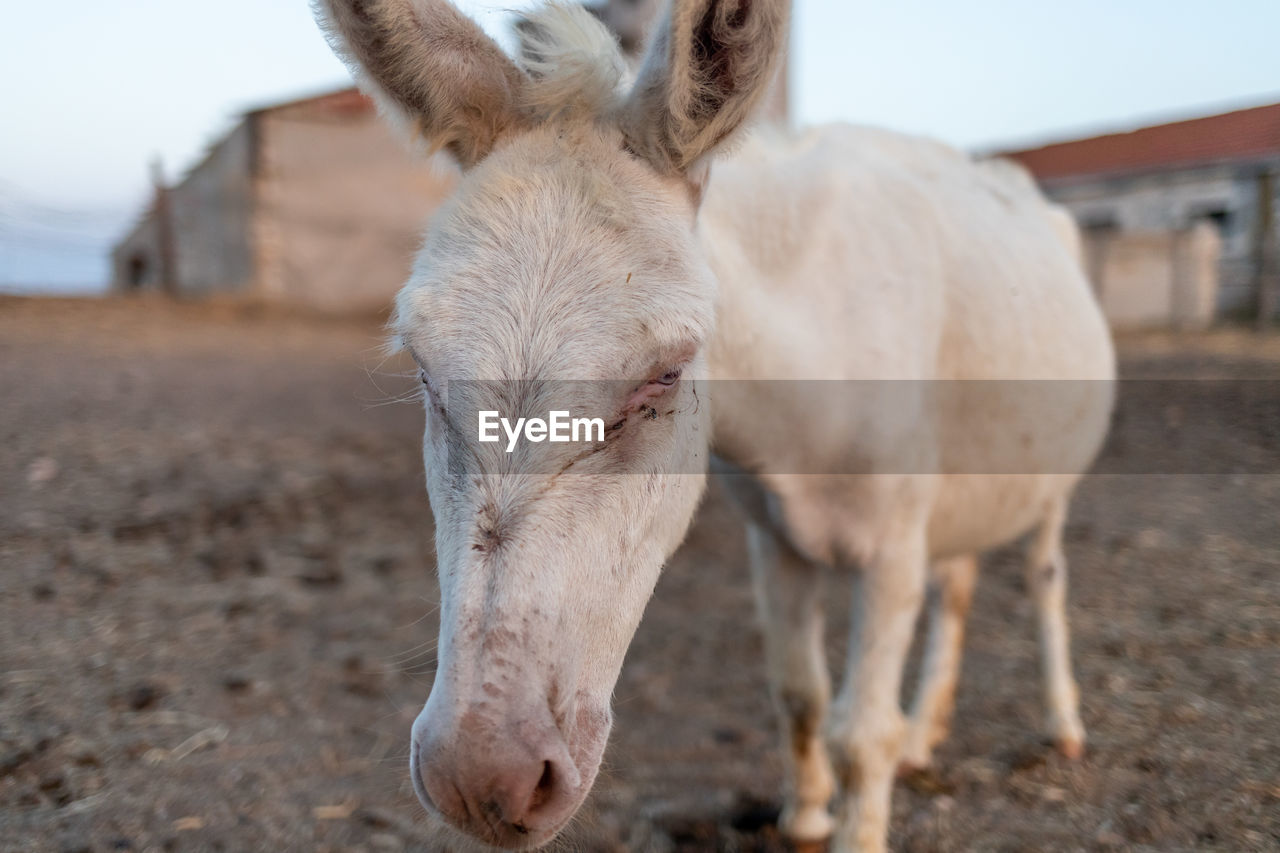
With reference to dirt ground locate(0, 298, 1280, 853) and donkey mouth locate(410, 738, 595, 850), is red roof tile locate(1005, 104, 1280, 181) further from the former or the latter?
donkey mouth locate(410, 738, 595, 850)

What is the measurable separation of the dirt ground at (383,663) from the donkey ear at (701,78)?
73cm

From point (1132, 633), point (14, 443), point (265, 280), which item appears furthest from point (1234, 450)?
point (265, 280)

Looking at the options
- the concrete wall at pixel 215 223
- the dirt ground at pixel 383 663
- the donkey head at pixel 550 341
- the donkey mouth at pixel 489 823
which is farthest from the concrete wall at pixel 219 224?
the donkey mouth at pixel 489 823

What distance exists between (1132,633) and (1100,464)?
9.93 feet

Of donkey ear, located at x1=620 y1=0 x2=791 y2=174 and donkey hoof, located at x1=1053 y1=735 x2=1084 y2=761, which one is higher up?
donkey ear, located at x1=620 y1=0 x2=791 y2=174

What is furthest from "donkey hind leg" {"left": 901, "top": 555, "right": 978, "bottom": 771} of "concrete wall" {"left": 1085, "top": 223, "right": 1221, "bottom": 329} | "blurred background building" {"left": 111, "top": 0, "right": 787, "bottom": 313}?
"concrete wall" {"left": 1085, "top": 223, "right": 1221, "bottom": 329}

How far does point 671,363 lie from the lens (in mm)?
1496

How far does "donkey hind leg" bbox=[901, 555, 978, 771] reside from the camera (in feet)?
10.6

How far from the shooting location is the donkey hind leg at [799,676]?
2773 millimetres

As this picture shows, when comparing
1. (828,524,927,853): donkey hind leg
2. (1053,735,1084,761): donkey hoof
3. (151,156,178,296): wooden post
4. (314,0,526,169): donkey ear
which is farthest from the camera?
(151,156,178,296): wooden post

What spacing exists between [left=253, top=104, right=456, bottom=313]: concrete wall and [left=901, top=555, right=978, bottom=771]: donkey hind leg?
1044cm

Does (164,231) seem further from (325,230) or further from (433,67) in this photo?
(433,67)

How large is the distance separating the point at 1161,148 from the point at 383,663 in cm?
2491

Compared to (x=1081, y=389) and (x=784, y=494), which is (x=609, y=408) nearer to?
(x=784, y=494)
